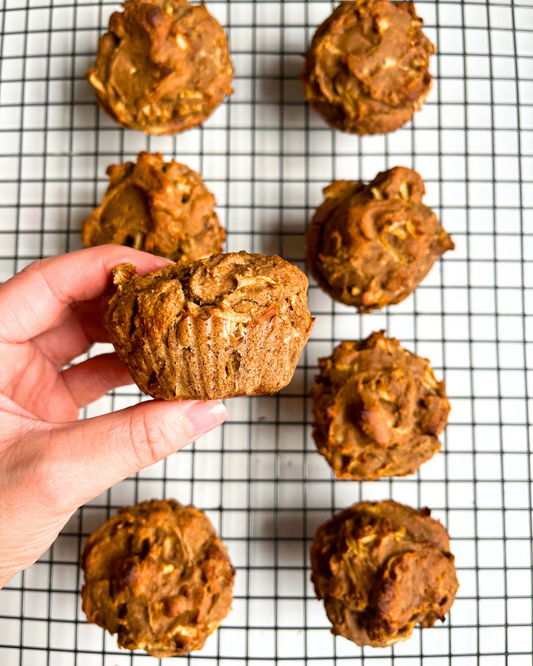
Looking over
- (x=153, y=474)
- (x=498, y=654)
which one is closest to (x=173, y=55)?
(x=153, y=474)

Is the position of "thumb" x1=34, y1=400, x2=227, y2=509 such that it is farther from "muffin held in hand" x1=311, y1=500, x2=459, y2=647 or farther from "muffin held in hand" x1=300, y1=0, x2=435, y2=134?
"muffin held in hand" x1=300, y1=0, x2=435, y2=134

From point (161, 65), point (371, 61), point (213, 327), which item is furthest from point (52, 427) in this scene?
point (371, 61)

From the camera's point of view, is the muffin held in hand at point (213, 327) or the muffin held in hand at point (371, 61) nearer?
the muffin held in hand at point (213, 327)

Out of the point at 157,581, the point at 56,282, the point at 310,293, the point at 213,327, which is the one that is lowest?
the point at 157,581

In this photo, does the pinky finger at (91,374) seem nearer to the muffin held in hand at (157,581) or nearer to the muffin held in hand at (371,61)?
the muffin held in hand at (157,581)

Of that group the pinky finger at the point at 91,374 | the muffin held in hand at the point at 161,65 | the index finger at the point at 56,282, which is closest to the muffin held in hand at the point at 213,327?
the index finger at the point at 56,282

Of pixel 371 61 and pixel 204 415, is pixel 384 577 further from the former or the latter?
pixel 371 61
